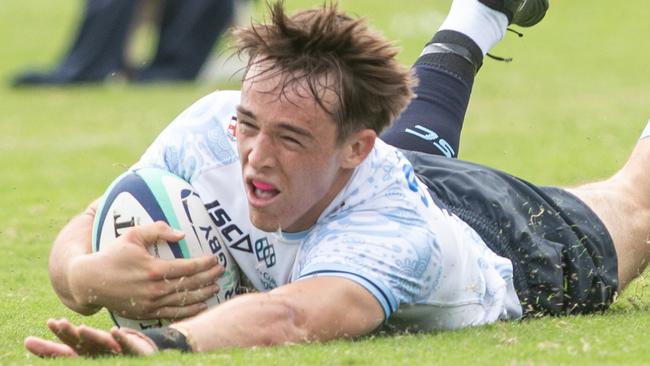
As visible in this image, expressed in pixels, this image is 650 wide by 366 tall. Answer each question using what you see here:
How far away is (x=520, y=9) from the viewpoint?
24.0 ft

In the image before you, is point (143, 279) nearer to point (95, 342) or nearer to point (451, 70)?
point (95, 342)

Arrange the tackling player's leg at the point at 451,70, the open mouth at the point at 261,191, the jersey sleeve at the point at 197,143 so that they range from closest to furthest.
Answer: the open mouth at the point at 261,191
the jersey sleeve at the point at 197,143
the tackling player's leg at the point at 451,70

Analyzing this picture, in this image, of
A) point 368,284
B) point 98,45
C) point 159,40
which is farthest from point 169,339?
point 159,40


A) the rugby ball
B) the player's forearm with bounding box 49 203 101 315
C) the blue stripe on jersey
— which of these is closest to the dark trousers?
the player's forearm with bounding box 49 203 101 315

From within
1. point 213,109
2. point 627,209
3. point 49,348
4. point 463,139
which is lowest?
point 463,139

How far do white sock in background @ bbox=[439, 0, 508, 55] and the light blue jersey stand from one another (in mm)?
1686

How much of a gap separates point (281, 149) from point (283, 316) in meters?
0.56

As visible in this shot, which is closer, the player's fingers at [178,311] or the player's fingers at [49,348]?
the player's fingers at [49,348]

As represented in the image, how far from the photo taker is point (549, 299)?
19.1 feet

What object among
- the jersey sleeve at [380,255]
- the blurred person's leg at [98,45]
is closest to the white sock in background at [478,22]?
the jersey sleeve at [380,255]

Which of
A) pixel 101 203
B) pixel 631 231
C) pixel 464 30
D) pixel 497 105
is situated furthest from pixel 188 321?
pixel 497 105

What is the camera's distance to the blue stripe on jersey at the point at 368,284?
4.91 meters

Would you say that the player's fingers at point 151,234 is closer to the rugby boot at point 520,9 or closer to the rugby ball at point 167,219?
the rugby ball at point 167,219

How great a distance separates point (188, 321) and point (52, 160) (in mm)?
7547
